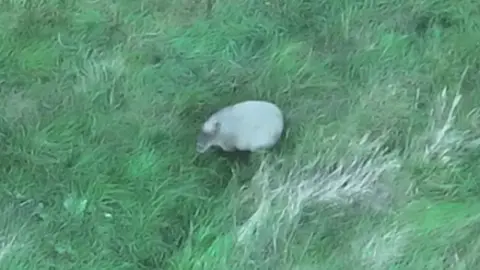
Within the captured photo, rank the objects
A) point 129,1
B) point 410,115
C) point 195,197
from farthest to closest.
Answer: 1. point 129,1
2. point 410,115
3. point 195,197

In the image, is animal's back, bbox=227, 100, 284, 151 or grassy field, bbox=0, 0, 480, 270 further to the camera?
animal's back, bbox=227, 100, 284, 151

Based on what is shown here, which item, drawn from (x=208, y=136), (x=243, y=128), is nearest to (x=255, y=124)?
(x=243, y=128)

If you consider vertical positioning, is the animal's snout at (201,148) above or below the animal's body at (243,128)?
below

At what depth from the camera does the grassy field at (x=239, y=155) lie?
278 cm

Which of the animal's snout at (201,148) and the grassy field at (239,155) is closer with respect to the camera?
the grassy field at (239,155)

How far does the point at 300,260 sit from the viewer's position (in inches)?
107

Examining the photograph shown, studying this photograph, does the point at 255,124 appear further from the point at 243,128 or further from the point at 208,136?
the point at 208,136

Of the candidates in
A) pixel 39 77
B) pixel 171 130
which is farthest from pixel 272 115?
pixel 39 77

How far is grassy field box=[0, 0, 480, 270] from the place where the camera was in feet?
9.11

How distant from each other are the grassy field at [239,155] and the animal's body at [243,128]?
4 centimetres

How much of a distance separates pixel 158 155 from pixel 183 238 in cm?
32

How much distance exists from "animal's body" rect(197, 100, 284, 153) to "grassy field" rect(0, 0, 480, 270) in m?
0.04

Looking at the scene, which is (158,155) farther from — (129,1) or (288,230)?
(129,1)

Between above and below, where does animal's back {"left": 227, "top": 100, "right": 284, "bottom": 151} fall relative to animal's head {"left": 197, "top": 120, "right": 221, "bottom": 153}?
above
